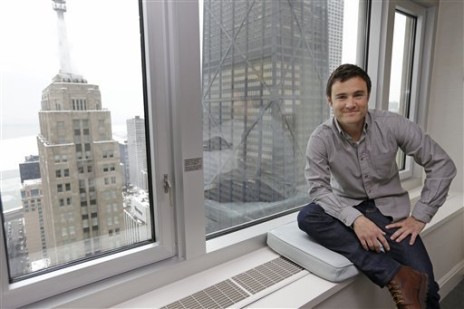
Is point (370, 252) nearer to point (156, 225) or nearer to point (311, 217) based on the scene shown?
point (311, 217)

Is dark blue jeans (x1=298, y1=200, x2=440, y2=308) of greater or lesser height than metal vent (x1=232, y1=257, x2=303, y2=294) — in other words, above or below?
above

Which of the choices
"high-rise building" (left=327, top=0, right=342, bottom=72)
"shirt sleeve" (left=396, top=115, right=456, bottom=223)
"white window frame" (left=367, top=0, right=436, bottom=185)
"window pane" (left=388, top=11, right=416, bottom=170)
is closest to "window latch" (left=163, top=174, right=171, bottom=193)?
"shirt sleeve" (left=396, top=115, right=456, bottom=223)

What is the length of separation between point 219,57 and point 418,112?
70.2 inches

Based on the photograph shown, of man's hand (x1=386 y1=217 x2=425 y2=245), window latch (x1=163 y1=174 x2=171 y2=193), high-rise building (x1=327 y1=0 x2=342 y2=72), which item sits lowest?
man's hand (x1=386 y1=217 x2=425 y2=245)

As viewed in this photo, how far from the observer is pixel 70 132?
3.09 feet

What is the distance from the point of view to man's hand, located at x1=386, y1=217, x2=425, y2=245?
1205 mm

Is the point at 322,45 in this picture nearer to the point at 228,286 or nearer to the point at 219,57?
the point at 219,57

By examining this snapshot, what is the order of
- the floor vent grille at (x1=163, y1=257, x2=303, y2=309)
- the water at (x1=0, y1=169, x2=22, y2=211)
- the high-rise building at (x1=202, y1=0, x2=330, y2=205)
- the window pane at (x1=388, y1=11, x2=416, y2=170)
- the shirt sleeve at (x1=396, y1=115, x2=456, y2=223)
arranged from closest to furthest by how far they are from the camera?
the water at (x1=0, y1=169, x2=22, y2=211) → the floor vent grille at (x1=163, y1=257, x2=303, y2=309) → the shirt sleeve at (x1=396, y1=115, x2=456, y2=223) → the high-rise building at (x1=202, y1=0, x2=330, y2=205) → the window pane at (x1=388, y1=11, x2=416, y2=170)

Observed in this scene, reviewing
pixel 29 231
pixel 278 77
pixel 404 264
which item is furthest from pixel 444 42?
pixel 29 231

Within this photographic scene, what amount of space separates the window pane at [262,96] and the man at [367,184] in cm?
36

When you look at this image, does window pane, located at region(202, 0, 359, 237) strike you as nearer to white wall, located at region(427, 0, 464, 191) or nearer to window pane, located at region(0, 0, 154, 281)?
window pane, located at region(0, 0, 154, 281)

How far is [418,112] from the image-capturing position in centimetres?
224

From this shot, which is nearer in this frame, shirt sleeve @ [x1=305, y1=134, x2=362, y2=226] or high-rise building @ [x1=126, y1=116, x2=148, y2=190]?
high-rise building @ [x1=126, y1=116, x2=148, y2=190]

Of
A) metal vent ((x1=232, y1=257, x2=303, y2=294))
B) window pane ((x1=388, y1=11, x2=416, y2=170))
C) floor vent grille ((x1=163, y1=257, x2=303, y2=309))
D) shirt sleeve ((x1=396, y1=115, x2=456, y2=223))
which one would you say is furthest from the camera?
window pane ((x1=388, y1=11, x2=416, y2=170))
